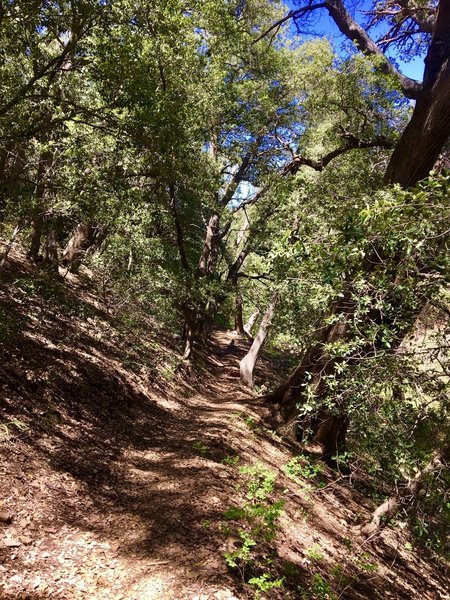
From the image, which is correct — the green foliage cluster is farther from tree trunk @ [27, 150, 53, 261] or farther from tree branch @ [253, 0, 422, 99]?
tree branch @ [253, 0, 422, 99]

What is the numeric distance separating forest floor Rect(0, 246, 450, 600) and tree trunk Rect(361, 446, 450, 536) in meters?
0.35

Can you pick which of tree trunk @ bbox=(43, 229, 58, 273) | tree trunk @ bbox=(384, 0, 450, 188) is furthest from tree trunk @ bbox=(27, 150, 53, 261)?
tree trunk @ bbox=(384, 0, 450, 188)

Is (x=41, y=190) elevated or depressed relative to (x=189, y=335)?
elevated

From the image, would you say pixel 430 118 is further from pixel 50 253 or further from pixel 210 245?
pixel 50 253

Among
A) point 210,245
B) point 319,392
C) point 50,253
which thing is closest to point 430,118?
point 319,392

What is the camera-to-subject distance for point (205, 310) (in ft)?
48.0

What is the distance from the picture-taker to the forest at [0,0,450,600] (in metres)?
4.25

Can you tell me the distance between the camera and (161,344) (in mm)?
15414

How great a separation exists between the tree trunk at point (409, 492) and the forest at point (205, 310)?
0.06 meters

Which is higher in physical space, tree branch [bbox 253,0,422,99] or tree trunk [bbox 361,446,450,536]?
tree branch [bbox 253,0,422,99]

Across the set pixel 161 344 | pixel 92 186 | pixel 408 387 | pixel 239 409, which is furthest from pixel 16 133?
pixel 161 344

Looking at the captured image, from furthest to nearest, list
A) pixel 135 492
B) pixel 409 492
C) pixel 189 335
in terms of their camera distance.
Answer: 1. pixel 189 335
2. pixel 135 492
3. pixel 409 492

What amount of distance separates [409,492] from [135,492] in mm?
3870

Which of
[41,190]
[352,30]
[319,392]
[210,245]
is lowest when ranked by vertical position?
[319,392]
